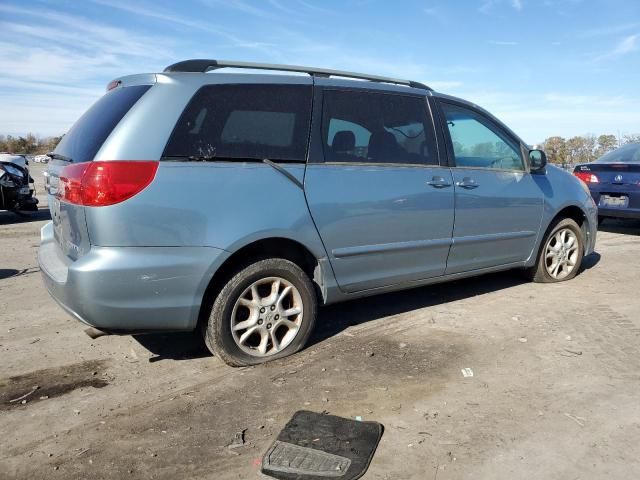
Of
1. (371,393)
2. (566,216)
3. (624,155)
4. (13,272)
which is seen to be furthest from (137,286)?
(624,155)

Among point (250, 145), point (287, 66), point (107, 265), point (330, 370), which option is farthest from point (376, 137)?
point (107, 265)

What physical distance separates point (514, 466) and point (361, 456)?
0.70m

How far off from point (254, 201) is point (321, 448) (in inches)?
59.6

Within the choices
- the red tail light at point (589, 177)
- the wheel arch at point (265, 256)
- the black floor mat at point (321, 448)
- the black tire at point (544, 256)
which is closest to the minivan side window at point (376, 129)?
the wheel arch at point (265, 256)

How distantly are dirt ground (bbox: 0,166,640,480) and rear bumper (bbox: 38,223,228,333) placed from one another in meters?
0.44

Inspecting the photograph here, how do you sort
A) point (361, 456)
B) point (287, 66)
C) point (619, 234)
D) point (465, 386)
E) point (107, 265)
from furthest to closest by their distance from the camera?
point (619, 234)
point (287, 66)
point (465, 386)
point (107, 265)
point (361, 456)

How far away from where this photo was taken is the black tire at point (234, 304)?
3.36 m

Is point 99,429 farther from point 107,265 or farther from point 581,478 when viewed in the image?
point 581,478

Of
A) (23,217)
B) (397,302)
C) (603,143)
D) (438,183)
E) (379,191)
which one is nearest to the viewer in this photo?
(379,191)

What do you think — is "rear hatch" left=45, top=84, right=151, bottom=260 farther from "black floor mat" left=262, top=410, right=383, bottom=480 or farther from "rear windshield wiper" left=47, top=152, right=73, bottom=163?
"black floor mat" left=262, top=410, right=383, bottom=480

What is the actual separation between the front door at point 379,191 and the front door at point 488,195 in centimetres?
20

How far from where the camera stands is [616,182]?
8508 millimetres

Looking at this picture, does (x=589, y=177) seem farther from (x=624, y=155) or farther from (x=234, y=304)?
(x=234, y=304)

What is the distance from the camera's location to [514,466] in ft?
8.02
